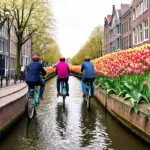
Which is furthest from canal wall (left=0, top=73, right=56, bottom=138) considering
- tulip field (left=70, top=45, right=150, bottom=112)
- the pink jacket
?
tulip field (left=70, top=45, right=150, bottom=112)

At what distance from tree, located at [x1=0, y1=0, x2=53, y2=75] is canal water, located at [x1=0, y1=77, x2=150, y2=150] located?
24101 millimetres

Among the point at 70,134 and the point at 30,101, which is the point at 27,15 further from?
the point at 70,134

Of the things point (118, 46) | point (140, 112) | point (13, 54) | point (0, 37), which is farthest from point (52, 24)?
point (140, 112)

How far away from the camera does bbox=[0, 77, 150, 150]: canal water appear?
20.0 ft

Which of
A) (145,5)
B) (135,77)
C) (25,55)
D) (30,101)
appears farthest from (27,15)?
(25,55)

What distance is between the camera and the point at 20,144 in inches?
247

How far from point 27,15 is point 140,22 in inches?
602

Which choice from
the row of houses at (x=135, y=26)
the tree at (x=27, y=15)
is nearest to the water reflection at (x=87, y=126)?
the tree at (x=27, y=15)

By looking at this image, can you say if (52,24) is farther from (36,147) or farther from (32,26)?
(36,147)

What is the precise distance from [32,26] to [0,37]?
28.4ft

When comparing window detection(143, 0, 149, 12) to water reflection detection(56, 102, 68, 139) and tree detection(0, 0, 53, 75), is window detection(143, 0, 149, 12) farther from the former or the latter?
water reflection detection(56, 102, 68, 139)

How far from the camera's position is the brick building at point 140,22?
37003 millimetres

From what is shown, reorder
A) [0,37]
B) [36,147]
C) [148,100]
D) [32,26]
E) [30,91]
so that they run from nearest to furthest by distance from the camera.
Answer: [36,147] < [148,100] < [30,91] < [32,26] < [0,37]

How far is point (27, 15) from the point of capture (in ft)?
112
